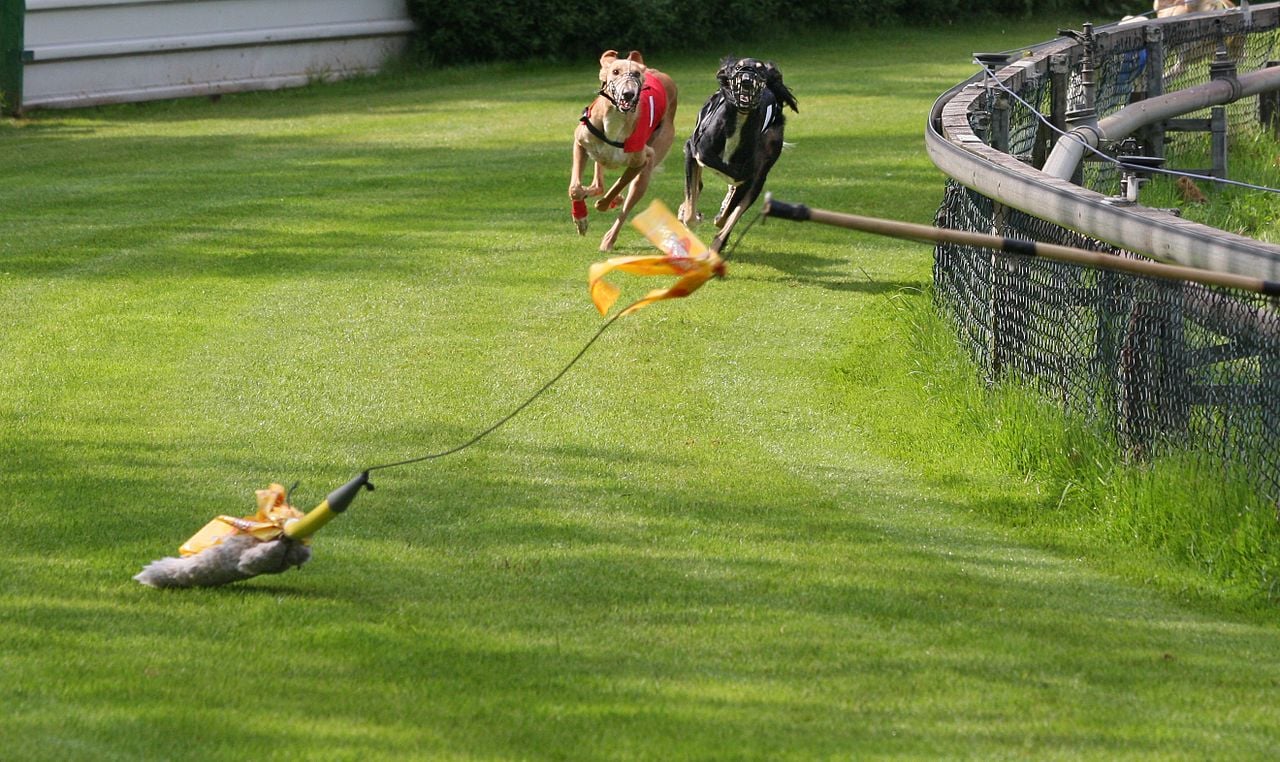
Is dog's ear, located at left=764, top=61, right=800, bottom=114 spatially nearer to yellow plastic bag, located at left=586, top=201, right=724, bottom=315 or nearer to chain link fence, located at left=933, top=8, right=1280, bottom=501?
chain link fence, located at left=933, top=8, right=1280, bottom=501

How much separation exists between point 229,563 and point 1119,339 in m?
3.18

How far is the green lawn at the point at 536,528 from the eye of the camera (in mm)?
4453

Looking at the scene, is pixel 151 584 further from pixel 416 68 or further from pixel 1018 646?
pixel 416 68

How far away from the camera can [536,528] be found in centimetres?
608

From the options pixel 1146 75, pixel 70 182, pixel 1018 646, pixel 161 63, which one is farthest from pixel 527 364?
pixel 161 63

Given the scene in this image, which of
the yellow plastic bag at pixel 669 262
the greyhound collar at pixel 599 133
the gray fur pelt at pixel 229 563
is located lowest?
the gray fur pelt at pixel 229 563

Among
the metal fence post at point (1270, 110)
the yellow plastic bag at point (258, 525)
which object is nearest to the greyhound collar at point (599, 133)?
the yellow plastic bag at point (258, 525)

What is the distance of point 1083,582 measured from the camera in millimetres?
5668

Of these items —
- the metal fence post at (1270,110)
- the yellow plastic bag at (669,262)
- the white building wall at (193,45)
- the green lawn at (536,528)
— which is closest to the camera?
the green lawn at (536,528)

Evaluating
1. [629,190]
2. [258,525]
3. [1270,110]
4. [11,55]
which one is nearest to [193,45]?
[11,55]

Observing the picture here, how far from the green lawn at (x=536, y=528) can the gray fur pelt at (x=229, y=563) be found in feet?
0.20

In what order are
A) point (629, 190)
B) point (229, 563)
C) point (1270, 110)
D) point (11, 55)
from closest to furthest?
point (229, 563) → point (629, 190) → point (1270, 110) → point (11, 55)

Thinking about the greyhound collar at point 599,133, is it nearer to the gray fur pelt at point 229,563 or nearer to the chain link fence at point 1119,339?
the chain link fence at point 1119,339

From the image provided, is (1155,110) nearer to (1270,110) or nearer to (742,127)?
(742,127)
